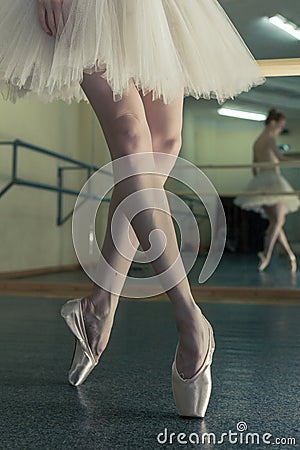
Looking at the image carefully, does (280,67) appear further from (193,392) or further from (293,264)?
(193,392)

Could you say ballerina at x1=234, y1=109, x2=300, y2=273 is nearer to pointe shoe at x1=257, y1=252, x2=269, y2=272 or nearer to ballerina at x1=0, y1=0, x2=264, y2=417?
pointe shoe at x1=257, y1=252, x2=269, y2=272

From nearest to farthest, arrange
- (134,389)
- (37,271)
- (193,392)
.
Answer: (193,392), (134,389), (37,271)

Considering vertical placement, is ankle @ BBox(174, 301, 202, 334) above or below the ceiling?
below

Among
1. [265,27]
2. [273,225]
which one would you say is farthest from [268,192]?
[265,27]

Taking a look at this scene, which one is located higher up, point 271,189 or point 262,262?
point 271,189

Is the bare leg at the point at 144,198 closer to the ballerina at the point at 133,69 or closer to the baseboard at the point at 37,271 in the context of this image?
the ballerina at the point at 133,69

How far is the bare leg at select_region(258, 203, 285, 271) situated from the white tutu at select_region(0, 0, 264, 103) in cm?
207

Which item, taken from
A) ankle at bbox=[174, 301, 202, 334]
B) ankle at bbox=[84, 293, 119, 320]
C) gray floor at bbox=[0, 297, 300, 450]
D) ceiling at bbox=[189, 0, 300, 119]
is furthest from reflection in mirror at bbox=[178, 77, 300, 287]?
ankle at bbox=[174, 301, 202, 334]

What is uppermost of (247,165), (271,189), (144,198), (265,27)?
(265,27)

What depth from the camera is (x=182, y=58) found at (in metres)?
0.90

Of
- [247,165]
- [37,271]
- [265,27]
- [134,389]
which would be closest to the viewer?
[134,389]

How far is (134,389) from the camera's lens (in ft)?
3.06

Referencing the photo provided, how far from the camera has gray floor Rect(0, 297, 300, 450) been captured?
0.70 m

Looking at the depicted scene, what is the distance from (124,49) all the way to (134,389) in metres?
0.52
